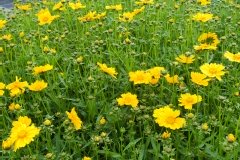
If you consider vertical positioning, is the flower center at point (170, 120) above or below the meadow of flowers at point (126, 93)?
above

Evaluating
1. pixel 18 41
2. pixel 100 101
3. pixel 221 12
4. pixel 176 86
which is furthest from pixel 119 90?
pixel 221 12

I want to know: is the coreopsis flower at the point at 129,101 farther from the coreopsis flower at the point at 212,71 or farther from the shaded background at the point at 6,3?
the shaded background at the point at 6,3

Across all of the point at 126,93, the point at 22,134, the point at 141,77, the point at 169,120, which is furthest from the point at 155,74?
the point at 22,134

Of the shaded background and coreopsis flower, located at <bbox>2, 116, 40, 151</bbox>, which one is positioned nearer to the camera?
coreopsis flower, located at <bbox>2, 116, 40, 151</bbox>

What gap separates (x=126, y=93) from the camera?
1.83 metres

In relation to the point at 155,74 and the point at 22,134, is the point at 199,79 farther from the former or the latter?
the point at 22,134

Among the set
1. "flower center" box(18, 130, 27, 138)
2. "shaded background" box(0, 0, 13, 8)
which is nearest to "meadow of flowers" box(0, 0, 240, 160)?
"flower center" box(18, 130, 27, 138)

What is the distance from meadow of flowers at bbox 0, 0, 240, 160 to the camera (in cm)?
152

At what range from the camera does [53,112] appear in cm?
191

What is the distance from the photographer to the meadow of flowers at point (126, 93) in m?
1.52

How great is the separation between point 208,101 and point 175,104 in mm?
139

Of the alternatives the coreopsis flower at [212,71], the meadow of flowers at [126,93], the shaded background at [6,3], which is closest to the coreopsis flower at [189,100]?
the meadow of flowers at [126,93]

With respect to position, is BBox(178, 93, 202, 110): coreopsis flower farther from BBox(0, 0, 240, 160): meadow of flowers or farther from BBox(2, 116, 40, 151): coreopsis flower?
BBox(2, 116, 40, 151): coreopsis flower

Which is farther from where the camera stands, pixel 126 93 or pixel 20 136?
pixel 126 93
